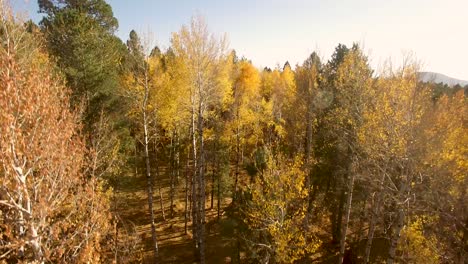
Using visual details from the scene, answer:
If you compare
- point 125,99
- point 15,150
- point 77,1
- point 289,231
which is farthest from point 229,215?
point 77,1

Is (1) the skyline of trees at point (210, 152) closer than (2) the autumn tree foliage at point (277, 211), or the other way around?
(1) the skyline of trees at point (210, 152)

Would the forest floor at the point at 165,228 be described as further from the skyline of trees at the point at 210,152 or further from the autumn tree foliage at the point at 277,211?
the autumn tree foliage at the point at 277,211

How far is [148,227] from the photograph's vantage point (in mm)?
24625

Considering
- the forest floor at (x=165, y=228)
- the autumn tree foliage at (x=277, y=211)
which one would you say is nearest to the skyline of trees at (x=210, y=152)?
the autumn tree foliage at (x=277, y=211)

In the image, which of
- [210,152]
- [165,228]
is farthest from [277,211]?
[165,228]

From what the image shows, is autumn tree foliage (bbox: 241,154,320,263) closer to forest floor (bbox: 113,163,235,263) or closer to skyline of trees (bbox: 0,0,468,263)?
skyline of trees (bbox: 0,0,468,263)

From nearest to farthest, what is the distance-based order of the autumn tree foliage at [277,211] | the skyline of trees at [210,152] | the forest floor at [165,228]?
1. the skyline of trees at [210,152]
2. the autumn tree foliage at [277,211]
3. the forest floor at [165,228]

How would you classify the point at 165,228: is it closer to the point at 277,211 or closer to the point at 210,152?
the point at 210,152

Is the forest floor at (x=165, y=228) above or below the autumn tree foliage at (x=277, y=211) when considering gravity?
below

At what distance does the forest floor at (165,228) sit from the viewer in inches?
805

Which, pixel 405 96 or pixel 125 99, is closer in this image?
pixel 405 96

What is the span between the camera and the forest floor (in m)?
20.4

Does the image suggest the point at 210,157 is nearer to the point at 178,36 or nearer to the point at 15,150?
the point at 178,36

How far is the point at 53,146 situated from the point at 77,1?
1923 cm
